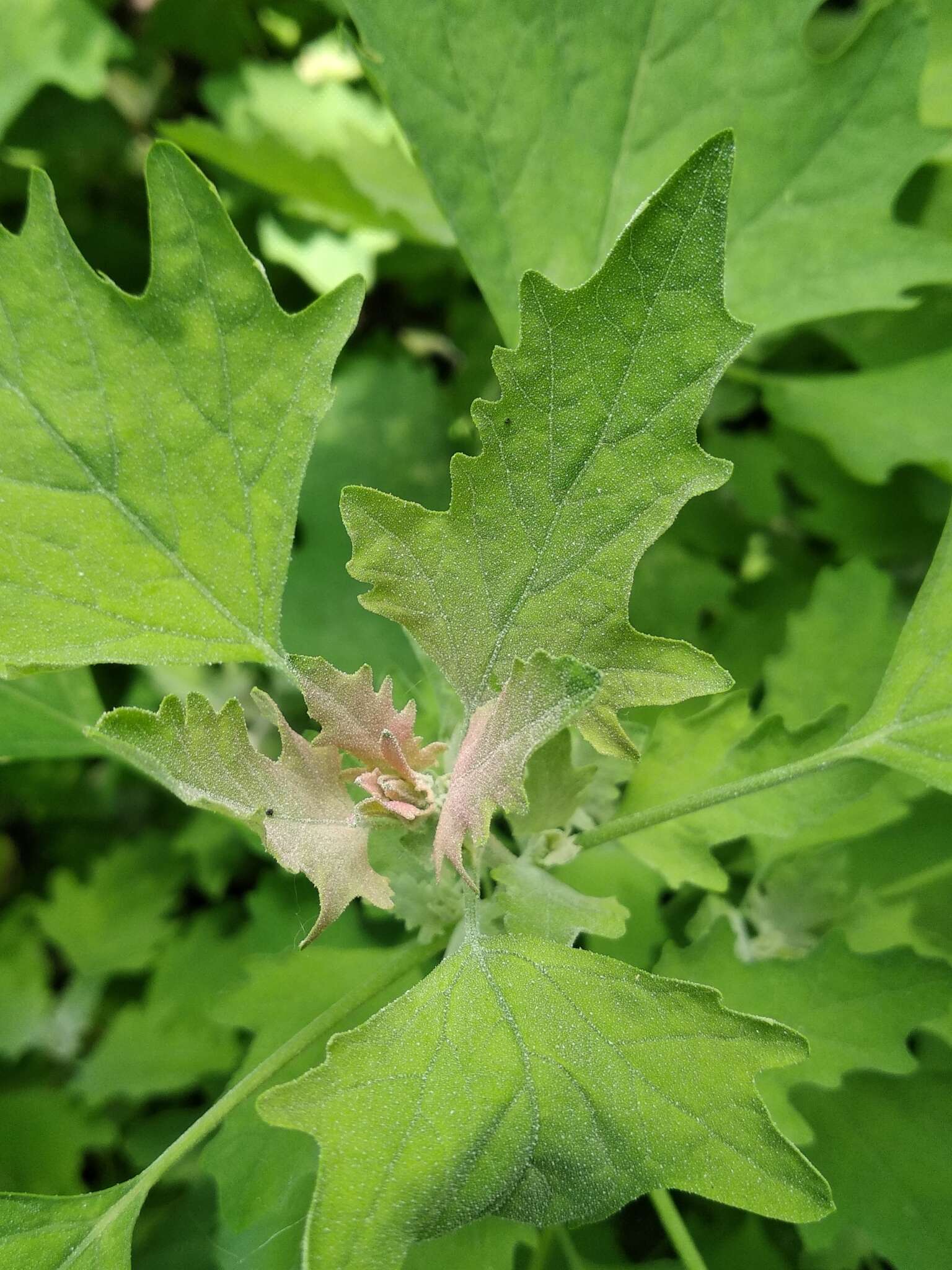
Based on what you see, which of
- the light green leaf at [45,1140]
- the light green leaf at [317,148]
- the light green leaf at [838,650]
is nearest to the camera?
the light green leaf at [838,650]

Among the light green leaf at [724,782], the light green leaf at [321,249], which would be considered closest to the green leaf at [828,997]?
the light green leaf at [724,782]

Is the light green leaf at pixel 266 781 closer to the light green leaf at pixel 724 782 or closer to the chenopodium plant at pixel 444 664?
the chenopodium plant at pixel 444 664

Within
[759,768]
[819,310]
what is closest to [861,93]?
[819,310]

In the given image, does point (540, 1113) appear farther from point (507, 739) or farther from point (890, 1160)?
point (890, 1160)

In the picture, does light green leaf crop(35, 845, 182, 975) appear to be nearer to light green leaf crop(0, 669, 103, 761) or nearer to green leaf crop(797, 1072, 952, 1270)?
light green leaf crop(0, 669, 103, 761)

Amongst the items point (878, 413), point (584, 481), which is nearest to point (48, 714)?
point (584, 481)

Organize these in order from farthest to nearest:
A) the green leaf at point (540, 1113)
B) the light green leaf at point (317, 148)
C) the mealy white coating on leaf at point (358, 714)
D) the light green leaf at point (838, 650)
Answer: the light green leaf at point (317, 148) < the light green leaf at point (838, 650) < the mealy white coating on leaf at point (358, 714) < the green leaf at point (540, 1113)
